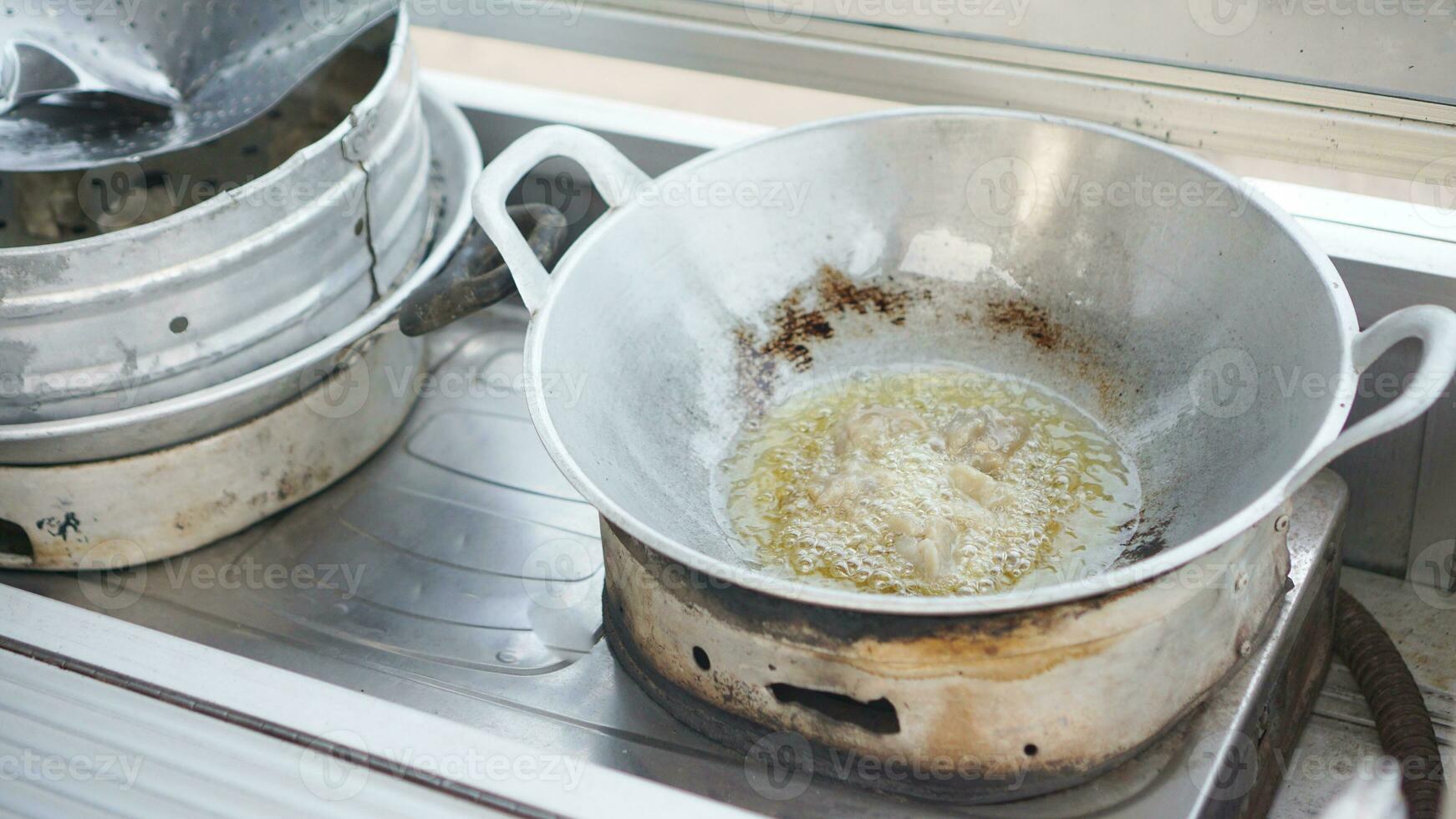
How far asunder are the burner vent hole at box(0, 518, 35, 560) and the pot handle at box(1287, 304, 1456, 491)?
1.15 m

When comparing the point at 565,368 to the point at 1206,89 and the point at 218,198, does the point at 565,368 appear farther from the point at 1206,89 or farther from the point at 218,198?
the point at 1206,89

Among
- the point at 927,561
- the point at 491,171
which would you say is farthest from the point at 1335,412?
the point at 491,171

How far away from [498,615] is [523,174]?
0.42 metres

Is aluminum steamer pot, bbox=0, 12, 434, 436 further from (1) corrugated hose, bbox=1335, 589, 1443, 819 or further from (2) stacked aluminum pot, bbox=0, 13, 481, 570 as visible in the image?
(1) corrugated hose, bbox=1335, 589, 1443, 819

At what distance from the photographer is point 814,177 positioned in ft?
4.25

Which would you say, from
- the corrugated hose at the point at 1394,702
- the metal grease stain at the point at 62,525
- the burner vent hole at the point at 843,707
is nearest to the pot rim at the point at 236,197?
the metal grease stain at the point at 62,525

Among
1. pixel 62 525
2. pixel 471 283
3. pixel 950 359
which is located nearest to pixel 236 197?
pixel 471 283

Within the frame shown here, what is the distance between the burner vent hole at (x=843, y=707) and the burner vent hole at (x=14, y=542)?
80 cm

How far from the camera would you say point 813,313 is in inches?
52.5

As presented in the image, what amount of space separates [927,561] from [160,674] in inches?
24.8

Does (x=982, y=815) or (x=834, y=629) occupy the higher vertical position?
(x=834, y=629)

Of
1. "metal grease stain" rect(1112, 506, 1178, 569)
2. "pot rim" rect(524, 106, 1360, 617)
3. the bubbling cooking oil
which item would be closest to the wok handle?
"pot rim" rect(524, 106, 1360, 617)

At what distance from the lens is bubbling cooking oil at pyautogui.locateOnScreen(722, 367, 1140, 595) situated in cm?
104

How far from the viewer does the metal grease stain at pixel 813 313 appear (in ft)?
4.29
